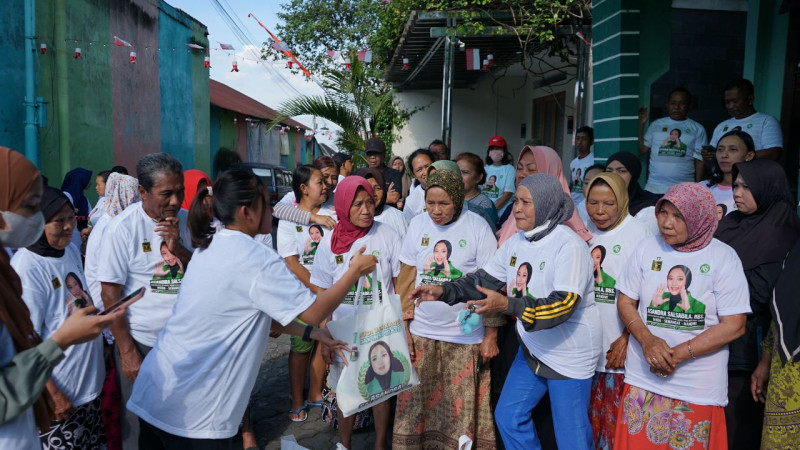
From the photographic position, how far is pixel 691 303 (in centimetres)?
279

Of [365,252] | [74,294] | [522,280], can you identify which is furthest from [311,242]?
[522,280]

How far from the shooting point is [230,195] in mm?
2492

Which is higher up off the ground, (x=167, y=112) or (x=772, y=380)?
(x=167, y=112)

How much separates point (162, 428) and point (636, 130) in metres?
5.15

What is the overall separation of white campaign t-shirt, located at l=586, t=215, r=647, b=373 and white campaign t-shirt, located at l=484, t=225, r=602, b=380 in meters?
0.19

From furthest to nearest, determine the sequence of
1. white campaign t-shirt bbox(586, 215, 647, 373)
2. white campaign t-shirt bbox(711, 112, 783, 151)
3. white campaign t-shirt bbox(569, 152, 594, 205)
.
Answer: white campaign t-shirt bbox(569, 152, 594, 205), white campaign t-shirt bbox(711, 112, 783, 151), white campaign t-shirt bbox(586, 215, 647, 373)

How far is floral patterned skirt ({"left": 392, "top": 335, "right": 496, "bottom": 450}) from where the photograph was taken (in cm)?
363

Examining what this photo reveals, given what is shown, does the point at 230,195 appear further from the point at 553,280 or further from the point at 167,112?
the point at 167,112

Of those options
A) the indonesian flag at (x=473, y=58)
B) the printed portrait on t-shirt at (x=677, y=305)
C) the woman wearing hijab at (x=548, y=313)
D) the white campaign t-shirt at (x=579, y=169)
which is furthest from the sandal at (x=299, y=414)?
the indonesian flag at (x=473, y=58)

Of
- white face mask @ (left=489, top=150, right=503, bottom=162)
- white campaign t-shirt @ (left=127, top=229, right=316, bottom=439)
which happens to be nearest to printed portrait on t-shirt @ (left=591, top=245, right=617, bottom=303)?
white campaign t-shirt @ (left=127, top=229, right=316, bottom=439)

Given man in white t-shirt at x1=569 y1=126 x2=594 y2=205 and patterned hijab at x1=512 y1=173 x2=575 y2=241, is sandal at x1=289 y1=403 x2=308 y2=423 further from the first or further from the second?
man in white t-shirt at x1=569 y1=126 x2=594 y2=205

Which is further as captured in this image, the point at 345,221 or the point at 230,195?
the point at 345,221

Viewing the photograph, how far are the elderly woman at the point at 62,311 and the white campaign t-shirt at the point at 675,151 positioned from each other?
15.9 ft

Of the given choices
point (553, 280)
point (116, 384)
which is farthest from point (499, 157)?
point (116, 384)
